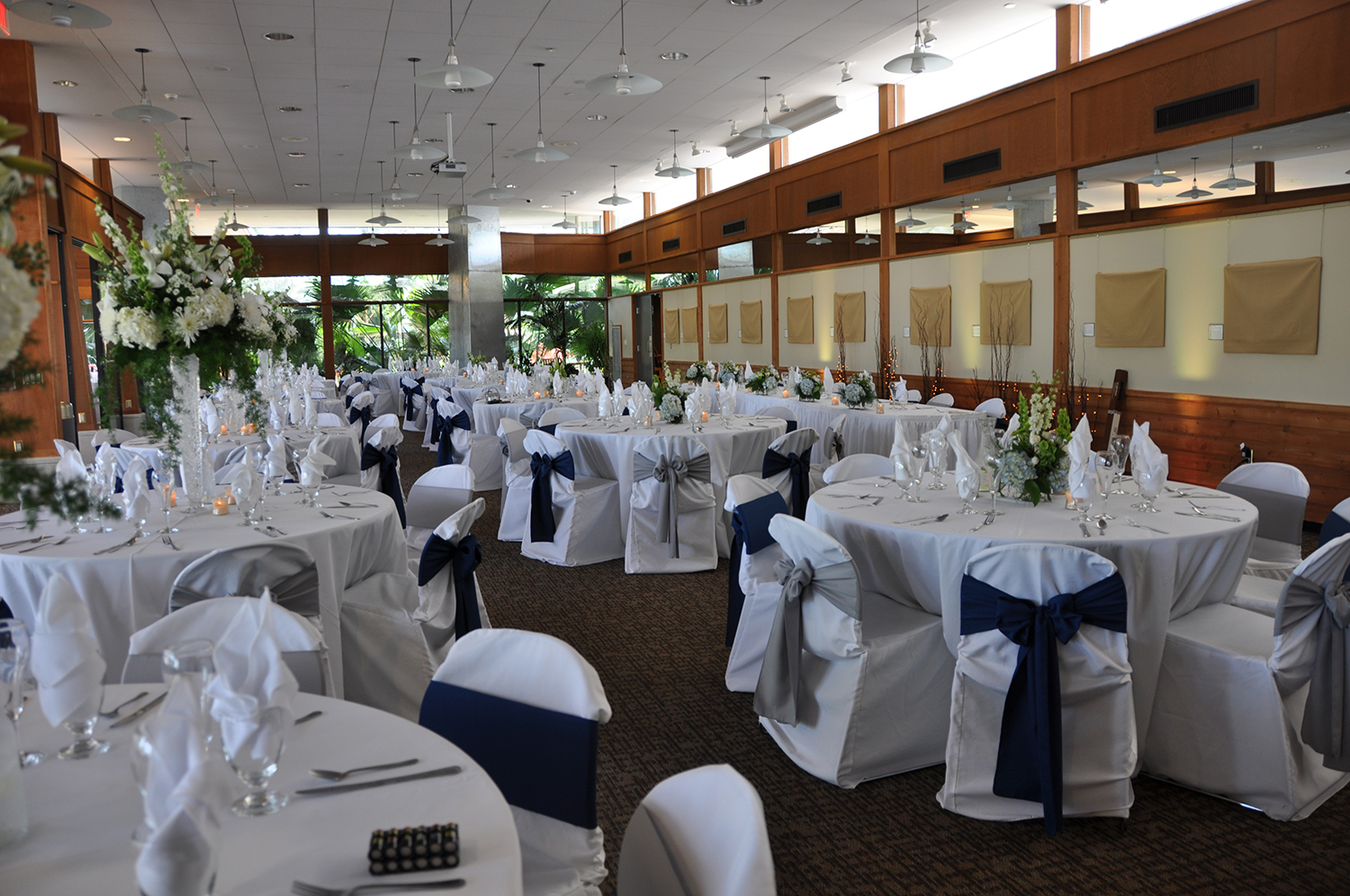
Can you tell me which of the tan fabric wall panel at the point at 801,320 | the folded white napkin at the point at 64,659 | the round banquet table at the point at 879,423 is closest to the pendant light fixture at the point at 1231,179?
the round banquet table at the point at 879,423

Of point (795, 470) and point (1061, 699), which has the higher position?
point (795, 470)

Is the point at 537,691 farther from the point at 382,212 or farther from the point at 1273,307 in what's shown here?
the point at 382,212

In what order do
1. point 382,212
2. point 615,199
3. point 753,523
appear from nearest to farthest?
point 753,523, point 382,212, point 615,199

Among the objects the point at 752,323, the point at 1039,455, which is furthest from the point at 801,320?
the point at 1039,455

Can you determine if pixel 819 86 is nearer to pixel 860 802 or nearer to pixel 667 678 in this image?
pixel 667 678

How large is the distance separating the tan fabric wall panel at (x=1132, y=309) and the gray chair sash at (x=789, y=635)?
6.88 m

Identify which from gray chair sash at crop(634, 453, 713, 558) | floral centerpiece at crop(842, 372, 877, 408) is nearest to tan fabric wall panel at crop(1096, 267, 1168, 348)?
floral centerpiece at crop(842, 372, 877, 408)

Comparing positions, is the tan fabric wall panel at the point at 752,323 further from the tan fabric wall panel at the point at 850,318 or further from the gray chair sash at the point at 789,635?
the gray chair sash at the point at 789,635

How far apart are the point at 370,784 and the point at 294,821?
0.47 feet

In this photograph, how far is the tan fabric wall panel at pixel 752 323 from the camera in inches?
652

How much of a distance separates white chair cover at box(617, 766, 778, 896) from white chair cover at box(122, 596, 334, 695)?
1.00m

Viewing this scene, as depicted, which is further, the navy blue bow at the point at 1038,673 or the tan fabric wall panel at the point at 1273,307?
the tan fabric wall panel at the point at 1273,307

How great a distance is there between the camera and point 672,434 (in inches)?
267

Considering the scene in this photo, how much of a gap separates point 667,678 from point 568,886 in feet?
8.45
